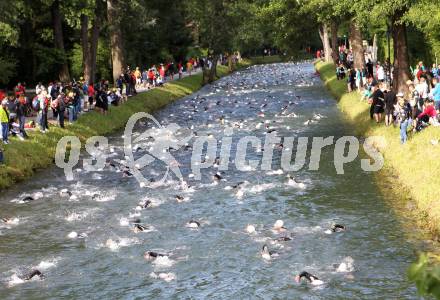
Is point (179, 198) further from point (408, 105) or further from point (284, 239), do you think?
point (408, 105)

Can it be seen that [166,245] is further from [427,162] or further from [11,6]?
[11,6]

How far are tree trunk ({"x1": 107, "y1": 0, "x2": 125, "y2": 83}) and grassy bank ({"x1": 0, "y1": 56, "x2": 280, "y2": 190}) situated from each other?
119 inches

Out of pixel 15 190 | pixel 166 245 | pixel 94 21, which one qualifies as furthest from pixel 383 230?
pixel 94 21

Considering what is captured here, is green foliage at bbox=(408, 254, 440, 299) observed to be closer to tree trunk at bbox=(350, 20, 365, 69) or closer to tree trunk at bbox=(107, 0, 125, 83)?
tree trunk at bbox=(350, 20, 365, 69)

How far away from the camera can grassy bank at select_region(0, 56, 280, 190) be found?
28.4m

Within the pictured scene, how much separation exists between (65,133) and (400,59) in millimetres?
19203

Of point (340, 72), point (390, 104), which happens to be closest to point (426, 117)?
point (390, 104)

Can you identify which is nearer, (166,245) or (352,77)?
(166,245)

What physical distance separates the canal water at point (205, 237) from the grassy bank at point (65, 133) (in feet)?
3.94

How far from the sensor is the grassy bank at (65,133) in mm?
28430

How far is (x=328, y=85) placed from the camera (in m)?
65.3

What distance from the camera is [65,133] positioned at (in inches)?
1426

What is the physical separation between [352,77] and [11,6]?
1044 inches

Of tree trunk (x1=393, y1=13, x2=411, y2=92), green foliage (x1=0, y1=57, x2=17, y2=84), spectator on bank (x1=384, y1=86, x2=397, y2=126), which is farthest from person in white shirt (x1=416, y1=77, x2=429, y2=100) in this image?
green foliage (x1=0, y1=57, x2=17, y2=84)
